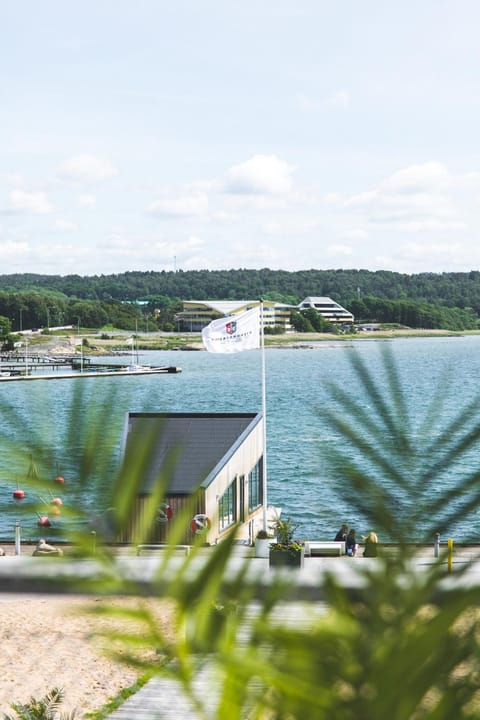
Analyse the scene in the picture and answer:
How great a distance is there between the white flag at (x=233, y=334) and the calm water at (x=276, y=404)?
217cm

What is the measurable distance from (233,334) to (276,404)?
50.7 meters

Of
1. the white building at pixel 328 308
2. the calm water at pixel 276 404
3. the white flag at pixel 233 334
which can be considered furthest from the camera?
the white building at pixel 328 308

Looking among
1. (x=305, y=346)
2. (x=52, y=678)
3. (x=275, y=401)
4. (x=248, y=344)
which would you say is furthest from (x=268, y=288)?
(x=52, y=678)

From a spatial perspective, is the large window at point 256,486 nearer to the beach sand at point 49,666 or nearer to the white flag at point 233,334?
the white flag at point 233,334

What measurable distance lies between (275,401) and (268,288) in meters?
24.4

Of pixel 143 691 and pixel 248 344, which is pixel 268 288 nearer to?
pixel 248 344

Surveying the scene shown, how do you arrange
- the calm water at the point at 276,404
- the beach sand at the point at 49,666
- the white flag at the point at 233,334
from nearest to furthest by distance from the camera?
the calm water at the point at 276,404 → the beach sand at the point at 49,666 → the white flag at the point at 233,334

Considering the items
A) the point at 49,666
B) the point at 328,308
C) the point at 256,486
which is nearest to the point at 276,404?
the point at 328,308

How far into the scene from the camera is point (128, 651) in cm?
49

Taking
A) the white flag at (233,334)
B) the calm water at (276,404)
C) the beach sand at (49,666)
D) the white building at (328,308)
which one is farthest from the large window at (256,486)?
the white building at (328,308)

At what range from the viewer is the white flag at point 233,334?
2039cm

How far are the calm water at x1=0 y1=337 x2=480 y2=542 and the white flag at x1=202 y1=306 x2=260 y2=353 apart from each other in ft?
7.11

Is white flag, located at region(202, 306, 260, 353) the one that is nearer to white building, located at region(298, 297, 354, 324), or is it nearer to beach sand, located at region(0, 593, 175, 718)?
beach sand, located at region(0, 593, 175, 718)

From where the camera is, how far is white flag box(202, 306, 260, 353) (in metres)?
20.4
